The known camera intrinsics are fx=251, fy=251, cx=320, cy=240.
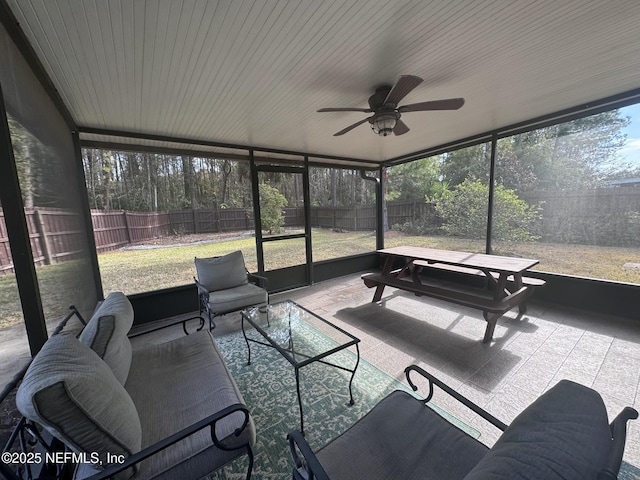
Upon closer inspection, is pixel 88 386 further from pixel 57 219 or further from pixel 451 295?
pixel 451 295

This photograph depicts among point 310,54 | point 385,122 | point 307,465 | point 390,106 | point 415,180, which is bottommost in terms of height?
point 307,465

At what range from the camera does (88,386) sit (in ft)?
2.98

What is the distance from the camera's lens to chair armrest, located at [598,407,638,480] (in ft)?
1.73

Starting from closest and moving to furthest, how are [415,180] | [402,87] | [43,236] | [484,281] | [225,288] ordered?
[43,236], [402,87], [225,288], [484,281], [415,180]

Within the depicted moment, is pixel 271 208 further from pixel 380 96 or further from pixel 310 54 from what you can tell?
pixel 310 54

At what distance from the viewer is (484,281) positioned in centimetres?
389

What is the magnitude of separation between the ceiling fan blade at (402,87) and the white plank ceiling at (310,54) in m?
0.20

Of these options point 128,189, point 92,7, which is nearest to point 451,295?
point 92,7

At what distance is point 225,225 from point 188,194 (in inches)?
26.7

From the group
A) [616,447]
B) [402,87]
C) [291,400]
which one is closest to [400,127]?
[402,87]

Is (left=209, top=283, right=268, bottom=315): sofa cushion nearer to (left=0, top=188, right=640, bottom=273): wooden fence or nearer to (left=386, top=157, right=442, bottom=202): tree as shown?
(left=0, top=188, right=640, bottom=273): wooden fence

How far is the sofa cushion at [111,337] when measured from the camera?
1.32 m

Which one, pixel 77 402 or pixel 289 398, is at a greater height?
pixel 77 402

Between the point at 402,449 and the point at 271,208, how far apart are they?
145 inches
